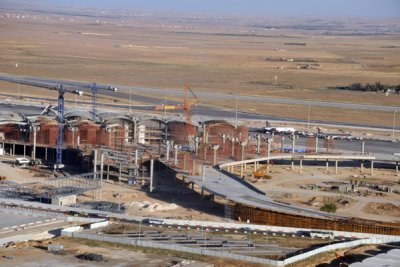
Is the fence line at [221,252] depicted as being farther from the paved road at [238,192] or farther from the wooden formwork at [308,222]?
the paved road at [238,192]

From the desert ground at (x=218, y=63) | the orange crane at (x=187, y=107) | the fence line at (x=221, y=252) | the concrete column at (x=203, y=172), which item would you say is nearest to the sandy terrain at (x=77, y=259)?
the fence line at (x=221, y=252)

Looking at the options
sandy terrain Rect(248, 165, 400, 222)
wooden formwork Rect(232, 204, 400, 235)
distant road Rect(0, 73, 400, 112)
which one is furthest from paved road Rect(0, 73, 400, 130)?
wooden formwork Rect(232, 204, 400, 235)

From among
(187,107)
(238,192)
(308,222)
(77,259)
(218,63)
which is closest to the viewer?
(77,259)

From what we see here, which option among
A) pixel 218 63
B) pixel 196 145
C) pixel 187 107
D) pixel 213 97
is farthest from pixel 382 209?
pixel 218 63

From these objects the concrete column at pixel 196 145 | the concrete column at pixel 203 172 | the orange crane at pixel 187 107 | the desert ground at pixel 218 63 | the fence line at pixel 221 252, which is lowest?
the fence line at pixel 221 252

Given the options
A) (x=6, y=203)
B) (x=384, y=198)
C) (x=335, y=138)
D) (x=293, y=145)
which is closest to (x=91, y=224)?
(x=6, y=203)

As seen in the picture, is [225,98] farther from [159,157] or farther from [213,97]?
[159,157]

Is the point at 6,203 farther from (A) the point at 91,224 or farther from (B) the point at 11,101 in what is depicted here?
(B) the point at 11,101

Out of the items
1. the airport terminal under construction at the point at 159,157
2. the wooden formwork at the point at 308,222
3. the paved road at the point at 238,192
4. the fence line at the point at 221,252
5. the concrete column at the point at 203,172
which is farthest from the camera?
the concrete column at the point at 203,172
